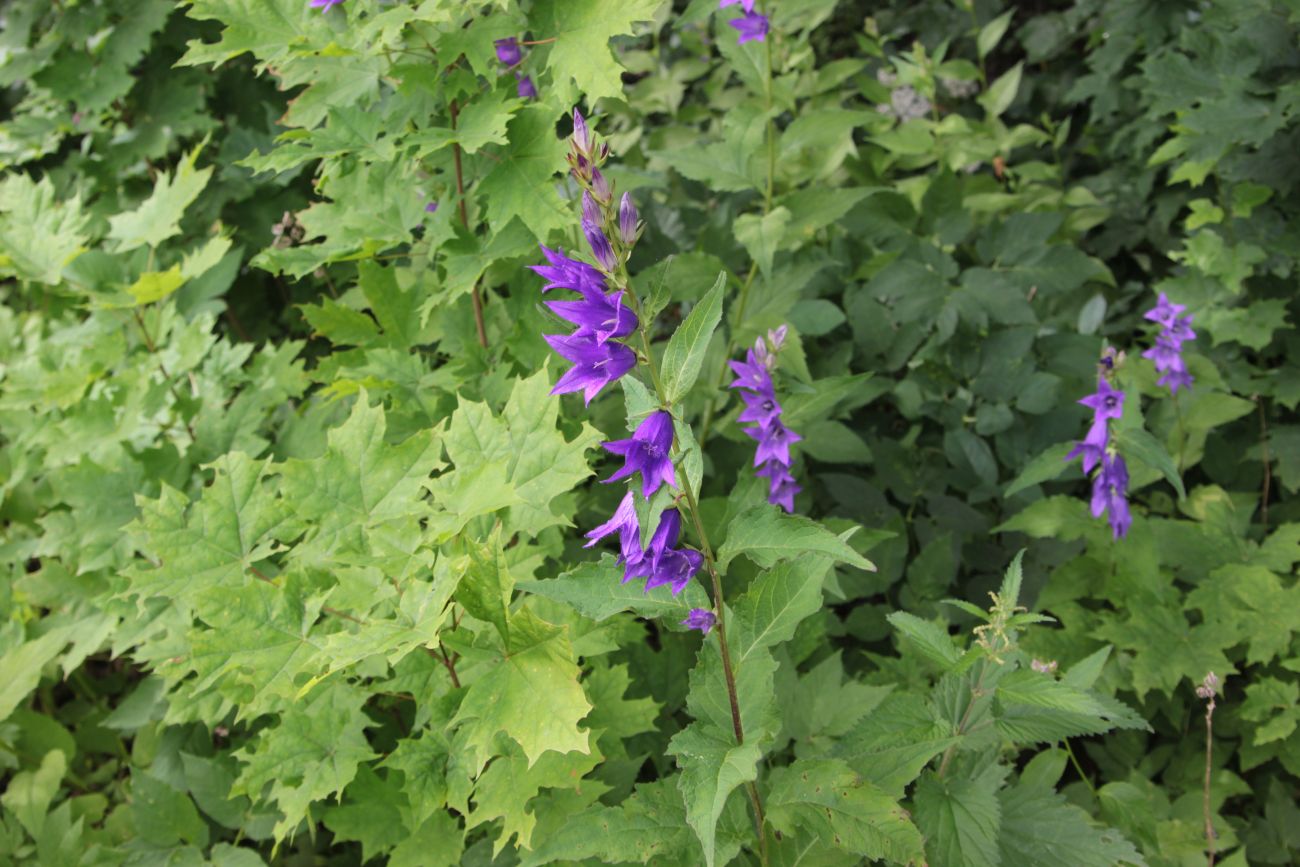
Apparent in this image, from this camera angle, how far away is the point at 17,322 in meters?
3.50

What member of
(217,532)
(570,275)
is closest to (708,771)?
(570,275)

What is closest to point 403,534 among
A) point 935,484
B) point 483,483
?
point 483,483

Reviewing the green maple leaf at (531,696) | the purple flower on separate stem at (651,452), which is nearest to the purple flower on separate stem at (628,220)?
the purple flower on separate stem at (651,452)

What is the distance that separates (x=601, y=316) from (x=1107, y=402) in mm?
1639

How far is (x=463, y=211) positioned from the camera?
7.43 ft

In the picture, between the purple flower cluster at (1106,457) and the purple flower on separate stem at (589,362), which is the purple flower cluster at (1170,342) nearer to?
the purple flower cluster at (1106,457)

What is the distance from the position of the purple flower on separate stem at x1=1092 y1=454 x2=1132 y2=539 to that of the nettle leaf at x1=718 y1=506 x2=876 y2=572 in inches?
52.7

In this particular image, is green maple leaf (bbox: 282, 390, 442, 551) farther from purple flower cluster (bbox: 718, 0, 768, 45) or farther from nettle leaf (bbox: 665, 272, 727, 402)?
purple flower cluster (bbox: 718, 0, 768, 45)

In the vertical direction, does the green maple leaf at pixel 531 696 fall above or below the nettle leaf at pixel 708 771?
above

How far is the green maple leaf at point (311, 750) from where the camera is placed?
5.84 ft

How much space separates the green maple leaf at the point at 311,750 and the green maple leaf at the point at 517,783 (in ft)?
0.92

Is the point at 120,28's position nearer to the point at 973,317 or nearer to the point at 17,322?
the point at 17,322

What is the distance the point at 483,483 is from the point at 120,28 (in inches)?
123

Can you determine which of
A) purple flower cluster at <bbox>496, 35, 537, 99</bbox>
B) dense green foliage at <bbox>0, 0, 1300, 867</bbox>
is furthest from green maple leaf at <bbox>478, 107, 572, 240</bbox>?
purple flower cluster at <bbox>496, 35, 537, 99</bbox>
